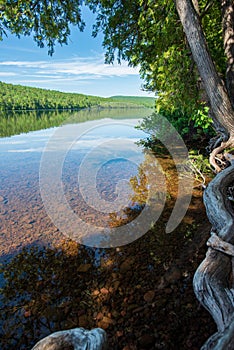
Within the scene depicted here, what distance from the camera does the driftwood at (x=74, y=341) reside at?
1.31 m

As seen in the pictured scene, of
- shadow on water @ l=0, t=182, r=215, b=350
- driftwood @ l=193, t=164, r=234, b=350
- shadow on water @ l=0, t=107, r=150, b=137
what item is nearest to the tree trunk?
driftwood @ l=193, t=164, r=234, b=350

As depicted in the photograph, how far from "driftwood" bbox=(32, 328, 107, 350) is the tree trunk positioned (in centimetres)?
65

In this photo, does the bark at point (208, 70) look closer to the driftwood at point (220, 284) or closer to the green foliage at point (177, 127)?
the driftwood at point (220, 284)

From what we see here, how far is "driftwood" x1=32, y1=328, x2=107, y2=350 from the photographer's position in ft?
4.31

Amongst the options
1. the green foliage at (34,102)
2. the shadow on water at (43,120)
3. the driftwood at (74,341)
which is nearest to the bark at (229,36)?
the driftwood at (74,341)

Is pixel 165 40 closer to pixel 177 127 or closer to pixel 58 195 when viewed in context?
pixel 58 195

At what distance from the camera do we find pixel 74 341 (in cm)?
137

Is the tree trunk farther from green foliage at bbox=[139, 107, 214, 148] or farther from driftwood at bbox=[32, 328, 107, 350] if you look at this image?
green foliage at bbox=[139, 107, 214, 148]

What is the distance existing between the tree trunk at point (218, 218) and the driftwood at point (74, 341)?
0.65 metres

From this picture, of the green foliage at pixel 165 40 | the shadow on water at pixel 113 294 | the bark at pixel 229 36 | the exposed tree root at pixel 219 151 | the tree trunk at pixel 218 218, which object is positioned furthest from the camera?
the green foliage at pixel 165 40

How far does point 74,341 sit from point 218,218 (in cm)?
198

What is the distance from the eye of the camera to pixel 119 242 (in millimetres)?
3779

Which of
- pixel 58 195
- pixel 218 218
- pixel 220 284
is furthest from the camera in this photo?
pixel 58 195

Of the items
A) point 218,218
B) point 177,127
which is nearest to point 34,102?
point 177,127
